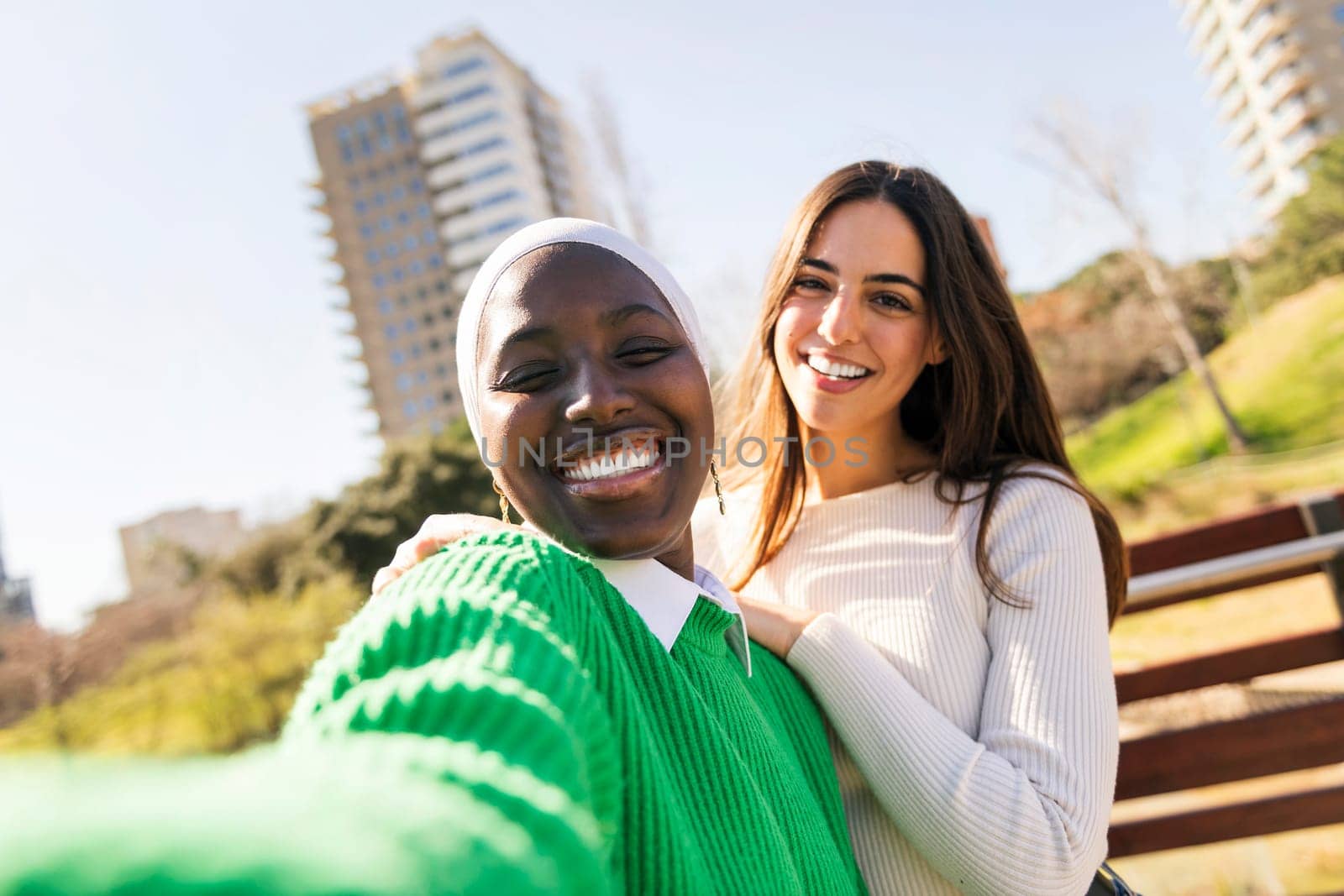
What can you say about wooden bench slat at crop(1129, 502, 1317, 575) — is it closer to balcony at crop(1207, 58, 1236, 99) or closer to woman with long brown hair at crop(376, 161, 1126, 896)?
woman with long brown hair at crop(376, 161, 1126, 896)

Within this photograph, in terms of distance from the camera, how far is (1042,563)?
1.62 metres

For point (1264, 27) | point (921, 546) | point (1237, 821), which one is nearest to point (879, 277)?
point (921, 546)

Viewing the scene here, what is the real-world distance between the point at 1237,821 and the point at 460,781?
9.18 ft

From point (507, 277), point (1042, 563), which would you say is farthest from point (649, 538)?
point (1042, 563)

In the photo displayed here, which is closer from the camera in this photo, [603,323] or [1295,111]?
[603,323]

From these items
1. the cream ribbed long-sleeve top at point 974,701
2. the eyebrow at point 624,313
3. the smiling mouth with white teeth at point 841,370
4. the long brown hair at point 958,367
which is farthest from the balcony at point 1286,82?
the eyebrow at point 624,313

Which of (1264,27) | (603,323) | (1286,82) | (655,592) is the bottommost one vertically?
(655,592)

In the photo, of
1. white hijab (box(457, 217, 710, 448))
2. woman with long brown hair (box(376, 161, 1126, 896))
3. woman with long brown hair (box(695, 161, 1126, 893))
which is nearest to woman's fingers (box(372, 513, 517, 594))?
woman with long brown hair (box(376, 161, 1126, 896))

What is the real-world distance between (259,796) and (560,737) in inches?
7.1

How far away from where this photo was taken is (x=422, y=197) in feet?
165

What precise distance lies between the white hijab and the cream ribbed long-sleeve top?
710 mm

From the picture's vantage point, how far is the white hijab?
1.11 meters

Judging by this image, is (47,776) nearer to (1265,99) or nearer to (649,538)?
(649,538)

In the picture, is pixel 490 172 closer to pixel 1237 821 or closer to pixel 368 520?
pixel 368 520
